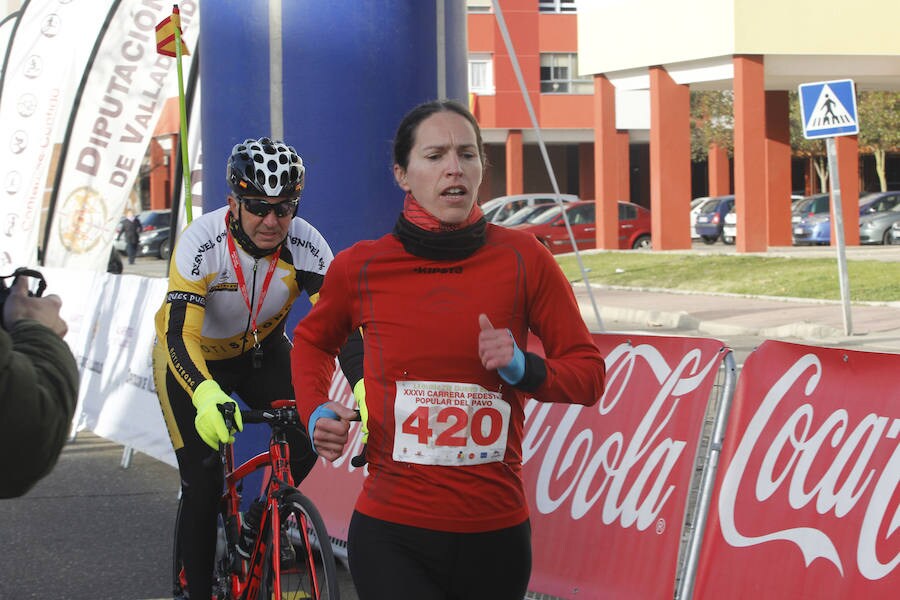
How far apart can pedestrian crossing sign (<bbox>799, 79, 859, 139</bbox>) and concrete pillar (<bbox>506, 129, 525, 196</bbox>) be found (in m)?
35.9

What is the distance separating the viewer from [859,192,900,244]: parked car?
33.3 meters

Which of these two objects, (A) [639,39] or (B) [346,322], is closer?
(B) [346,322]

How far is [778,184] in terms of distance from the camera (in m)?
34.2

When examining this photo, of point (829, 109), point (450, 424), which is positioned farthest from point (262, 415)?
point (829, 109)

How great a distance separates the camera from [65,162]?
1600 cm

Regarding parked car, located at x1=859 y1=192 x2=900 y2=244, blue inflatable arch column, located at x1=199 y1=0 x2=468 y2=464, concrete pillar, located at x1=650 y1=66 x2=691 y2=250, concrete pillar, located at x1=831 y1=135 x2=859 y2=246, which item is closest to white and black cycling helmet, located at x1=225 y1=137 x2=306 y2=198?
blue inflatable arch column, located at x1=199 y1=0 x2=468 y2=464

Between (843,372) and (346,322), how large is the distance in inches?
75.2

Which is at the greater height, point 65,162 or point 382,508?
point 65,162

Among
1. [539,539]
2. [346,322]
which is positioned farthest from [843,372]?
[346,322]

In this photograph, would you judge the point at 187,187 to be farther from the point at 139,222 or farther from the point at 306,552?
the point at 139,222

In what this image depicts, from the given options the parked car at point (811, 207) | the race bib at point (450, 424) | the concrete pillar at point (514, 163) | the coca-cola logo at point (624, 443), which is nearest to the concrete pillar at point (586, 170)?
the concrete pillar at point (514, 163)

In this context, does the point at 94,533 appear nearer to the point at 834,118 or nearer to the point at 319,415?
the point at 319,415

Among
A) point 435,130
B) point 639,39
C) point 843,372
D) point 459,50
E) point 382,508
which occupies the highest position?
point 639,39

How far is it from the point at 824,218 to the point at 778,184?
150 centimetres
